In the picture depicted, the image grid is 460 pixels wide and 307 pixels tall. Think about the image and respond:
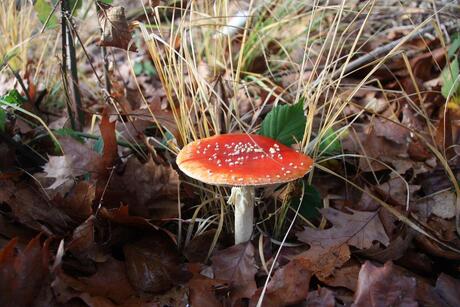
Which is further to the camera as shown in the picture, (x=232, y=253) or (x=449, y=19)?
(x=449, y=19)

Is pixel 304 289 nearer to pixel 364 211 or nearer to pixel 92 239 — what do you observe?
pixel 364 211

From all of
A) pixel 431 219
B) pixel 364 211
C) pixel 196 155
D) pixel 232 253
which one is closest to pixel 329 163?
pixel 364 211

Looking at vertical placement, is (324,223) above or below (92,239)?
below

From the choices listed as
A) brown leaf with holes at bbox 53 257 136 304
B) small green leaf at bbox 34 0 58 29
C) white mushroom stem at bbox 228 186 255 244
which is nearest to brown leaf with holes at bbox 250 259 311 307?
white mushroom stem at bbox 228 186 255 244

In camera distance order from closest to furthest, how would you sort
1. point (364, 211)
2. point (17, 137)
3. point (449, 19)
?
point (364, 211) < point (17, 137) < point (449, 19)

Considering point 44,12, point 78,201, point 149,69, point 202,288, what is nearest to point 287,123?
point 202,288

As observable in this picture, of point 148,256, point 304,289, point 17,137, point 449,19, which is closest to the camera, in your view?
point 304,289

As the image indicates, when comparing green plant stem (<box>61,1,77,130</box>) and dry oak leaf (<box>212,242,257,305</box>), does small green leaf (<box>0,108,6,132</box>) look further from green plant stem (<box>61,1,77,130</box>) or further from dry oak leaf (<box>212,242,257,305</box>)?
dry oak leaf (<box>212,242,257,305</box>)

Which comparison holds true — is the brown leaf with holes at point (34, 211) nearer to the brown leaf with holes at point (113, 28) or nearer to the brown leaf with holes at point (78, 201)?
the brown leaf with holes at point (78, 201)

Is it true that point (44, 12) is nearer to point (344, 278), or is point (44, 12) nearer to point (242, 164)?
point (242, 164)
